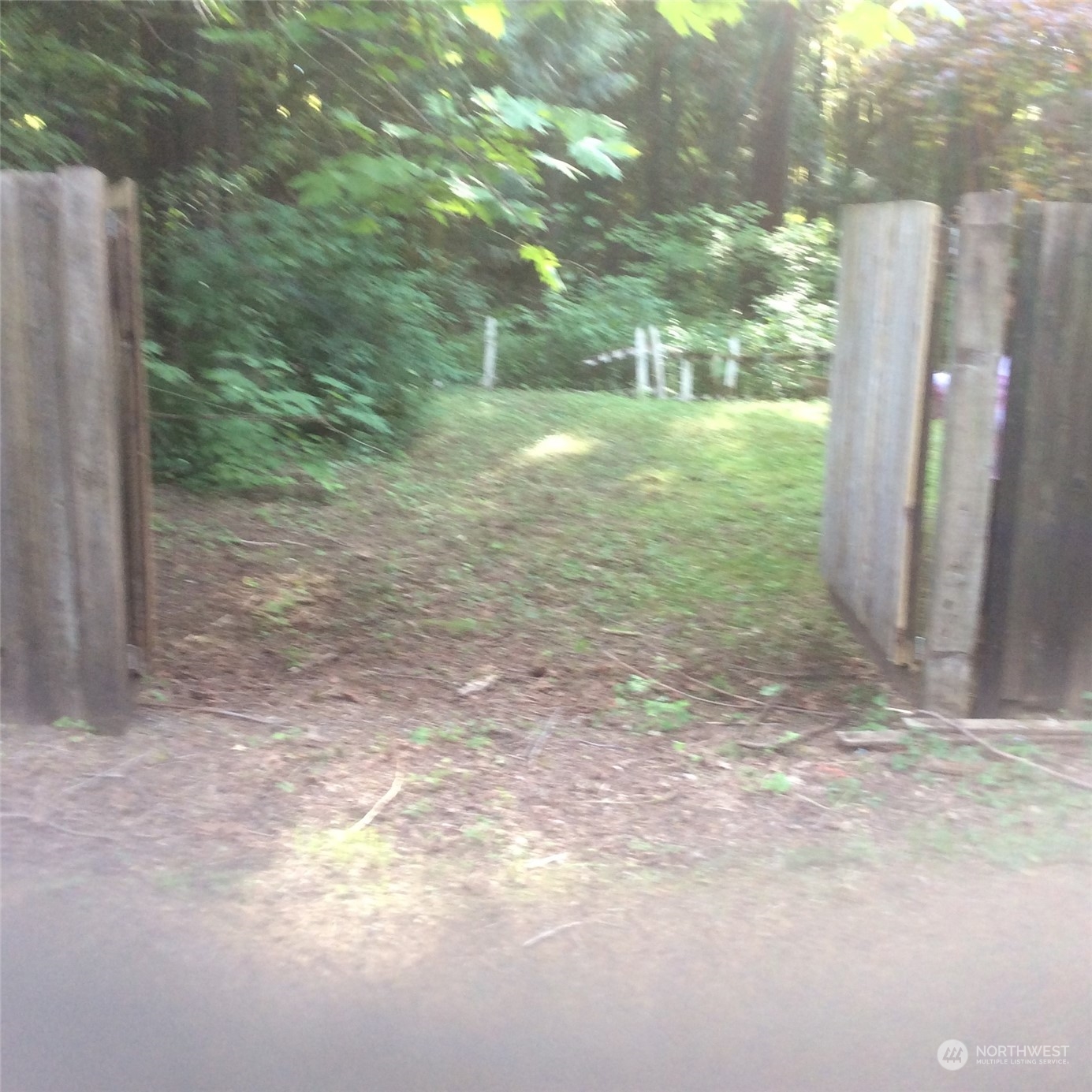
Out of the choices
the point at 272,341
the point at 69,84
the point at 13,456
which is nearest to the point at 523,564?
the point at 272,341

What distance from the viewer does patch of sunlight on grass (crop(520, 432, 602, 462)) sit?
37.2 feet

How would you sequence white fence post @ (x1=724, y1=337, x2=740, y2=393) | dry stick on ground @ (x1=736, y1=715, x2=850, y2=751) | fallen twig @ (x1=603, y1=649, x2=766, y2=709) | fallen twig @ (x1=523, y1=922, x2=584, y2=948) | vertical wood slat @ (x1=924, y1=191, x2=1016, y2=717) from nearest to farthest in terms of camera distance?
fallen twig @ (x1=523, y1=922, x2=584, y2=948) < vertical wood slat @ (x1=924, y1=191, x2=1016, y2=717) < dry stick on ground @ (x1=736, y1=715, x2=850, y2=751) < fallen twig @ (x1=603, y1=649, x2=766, y2=709) < white fence post @ (x1=724, y1=337, x2=740, y2=393)

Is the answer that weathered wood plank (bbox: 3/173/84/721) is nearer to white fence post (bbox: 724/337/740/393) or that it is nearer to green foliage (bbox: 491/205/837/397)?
green foliage (bbox: 491/205/837/397)

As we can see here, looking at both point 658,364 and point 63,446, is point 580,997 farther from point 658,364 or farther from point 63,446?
point 658,364

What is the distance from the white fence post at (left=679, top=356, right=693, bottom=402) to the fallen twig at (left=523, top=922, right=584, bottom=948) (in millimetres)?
13423

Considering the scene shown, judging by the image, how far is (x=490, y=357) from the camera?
1789 centimetres

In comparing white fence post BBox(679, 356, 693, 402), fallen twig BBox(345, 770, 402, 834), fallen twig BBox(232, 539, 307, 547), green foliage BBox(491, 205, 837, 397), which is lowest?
fallen twig BBox(345, 770, 402, 834)

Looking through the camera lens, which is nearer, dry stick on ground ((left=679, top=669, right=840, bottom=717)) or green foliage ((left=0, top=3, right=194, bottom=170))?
dry stick on ground ((left=679, top=669, right=840, bottom=717))

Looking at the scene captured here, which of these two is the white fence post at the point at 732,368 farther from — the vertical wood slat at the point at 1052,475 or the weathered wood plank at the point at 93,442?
the weathered wood plank at the point at 93,442

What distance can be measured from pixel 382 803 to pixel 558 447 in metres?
7.51

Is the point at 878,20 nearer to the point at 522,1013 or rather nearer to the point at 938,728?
the point at 938,728

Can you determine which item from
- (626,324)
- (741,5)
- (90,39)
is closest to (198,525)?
(90,39)

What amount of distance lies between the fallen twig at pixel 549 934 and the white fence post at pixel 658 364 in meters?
13.6

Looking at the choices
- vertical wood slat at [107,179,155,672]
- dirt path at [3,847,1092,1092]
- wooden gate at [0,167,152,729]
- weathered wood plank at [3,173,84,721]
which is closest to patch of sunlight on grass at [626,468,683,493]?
vertical wood slat at [107,179,155,672]
